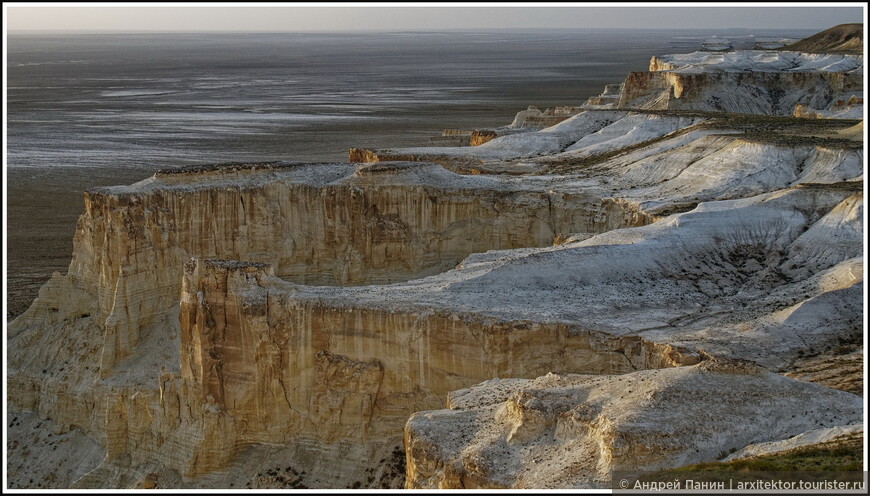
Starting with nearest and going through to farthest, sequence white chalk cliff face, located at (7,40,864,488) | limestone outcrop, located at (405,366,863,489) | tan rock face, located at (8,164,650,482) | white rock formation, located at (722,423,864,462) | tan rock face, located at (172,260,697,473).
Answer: white rock formation, located at (722,423,864,462), limestone outcrop, located at (405,366,863,489), white chalk cliff face, located at (7,40,864,488), tan rock face, located at (172,260,697,473), tan rock face, located at (8,164,650,482)

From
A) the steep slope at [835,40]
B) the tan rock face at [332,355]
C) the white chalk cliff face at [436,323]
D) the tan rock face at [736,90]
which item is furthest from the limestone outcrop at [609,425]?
the steep slope at [835,40]

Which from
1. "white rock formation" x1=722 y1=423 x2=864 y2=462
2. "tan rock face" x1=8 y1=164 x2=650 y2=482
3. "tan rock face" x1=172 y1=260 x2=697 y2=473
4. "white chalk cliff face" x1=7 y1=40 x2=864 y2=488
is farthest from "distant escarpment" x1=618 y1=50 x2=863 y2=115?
"white rock formation" x1=722 y1=423 x2=864 y2=462

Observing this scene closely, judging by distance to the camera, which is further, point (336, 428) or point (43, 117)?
point (43, 117)

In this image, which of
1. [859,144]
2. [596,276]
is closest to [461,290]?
[596,276]

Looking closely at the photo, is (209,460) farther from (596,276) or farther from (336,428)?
(596,276)

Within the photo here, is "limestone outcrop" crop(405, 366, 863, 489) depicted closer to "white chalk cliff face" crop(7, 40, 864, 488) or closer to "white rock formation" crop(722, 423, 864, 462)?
"white chalk cliff face" crop(7, 40, 864, 488)

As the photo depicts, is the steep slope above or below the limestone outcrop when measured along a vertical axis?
below

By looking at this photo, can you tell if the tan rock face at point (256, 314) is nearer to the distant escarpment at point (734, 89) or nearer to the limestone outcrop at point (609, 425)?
the limestone outcrop at point (609, 425)

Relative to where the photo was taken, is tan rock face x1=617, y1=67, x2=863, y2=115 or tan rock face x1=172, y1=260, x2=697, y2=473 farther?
tan rock face x1=617, y1=67, x2=863, y2=115

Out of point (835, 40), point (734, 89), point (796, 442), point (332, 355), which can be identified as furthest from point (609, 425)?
point (835, 40)
